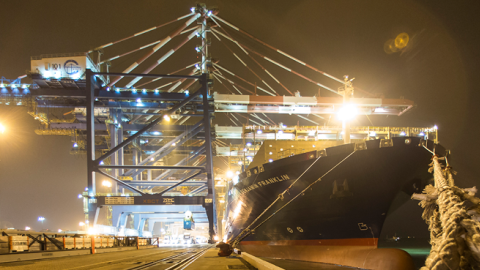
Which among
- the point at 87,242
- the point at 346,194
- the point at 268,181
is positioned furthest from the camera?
the point at 87,242

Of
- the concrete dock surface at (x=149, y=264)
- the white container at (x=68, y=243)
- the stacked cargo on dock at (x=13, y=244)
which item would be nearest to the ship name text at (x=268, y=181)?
the concrete dock surface at (x=149, y=264)

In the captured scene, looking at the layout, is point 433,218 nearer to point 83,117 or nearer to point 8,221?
point 83,117

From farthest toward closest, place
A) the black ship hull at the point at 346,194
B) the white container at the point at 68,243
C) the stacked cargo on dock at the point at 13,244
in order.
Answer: the white container at the point at 68,243, the black ship hull at the point at 346,194, the stacked cargo on dock at the point at 13,244

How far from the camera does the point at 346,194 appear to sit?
1205cm

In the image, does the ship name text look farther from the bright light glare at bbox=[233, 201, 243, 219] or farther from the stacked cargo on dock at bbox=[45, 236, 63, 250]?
the stacked cargo on dock at bbox=[45, 236, 63, 250]

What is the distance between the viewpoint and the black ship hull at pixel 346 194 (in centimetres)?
1153

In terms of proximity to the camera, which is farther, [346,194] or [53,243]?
[53,243]

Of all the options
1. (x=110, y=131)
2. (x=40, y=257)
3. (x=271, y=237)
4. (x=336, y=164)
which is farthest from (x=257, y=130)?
(x=110, y=131)

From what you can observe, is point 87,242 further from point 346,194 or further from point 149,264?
point 346,194

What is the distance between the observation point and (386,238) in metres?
12.4

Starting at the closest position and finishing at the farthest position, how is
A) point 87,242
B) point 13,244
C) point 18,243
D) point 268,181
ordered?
point 13,244 < point 18,243 < point 268,181 < point 87,242

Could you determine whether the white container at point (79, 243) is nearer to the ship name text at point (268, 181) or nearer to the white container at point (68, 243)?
the white container at point (68, 243)

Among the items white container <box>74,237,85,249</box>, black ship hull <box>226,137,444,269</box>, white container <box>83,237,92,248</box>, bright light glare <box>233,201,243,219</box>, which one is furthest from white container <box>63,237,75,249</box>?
black ship hull <box>226,137,444,269</box>

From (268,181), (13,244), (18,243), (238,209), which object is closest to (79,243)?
(18,243)
